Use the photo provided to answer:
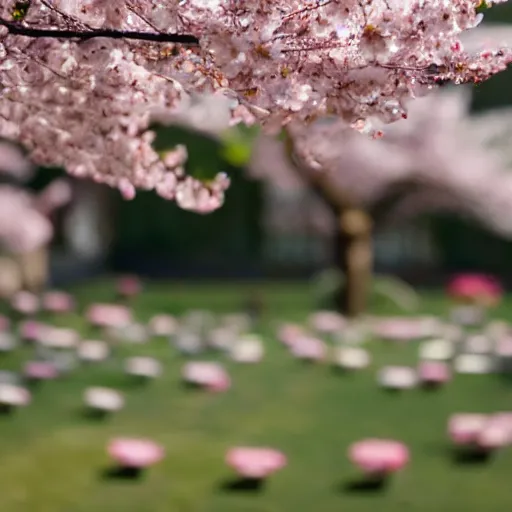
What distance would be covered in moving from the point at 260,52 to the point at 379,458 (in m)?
2.10

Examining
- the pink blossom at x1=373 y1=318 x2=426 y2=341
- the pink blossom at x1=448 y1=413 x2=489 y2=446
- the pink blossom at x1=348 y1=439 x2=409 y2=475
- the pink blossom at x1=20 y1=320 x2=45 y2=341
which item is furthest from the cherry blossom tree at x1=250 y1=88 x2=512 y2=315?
the pink blossom at x1=348 y1=439 x2=409 y2=475

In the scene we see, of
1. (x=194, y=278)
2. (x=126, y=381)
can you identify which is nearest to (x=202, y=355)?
(x=126, y=381)

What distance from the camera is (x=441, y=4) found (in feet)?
4.49

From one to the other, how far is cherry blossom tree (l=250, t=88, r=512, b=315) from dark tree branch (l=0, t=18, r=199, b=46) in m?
5.27

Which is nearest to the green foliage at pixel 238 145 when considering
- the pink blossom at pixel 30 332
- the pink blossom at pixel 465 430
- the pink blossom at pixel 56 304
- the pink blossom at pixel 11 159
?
the pink blossom at pixel 465 430

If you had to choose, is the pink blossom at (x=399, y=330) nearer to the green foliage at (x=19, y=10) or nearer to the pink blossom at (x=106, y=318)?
the pink blossom at (x=106, y=318)

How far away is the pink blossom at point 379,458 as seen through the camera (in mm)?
3178

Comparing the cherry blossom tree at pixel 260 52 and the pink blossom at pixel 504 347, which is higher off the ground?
the pink blossom at pixel 504 347

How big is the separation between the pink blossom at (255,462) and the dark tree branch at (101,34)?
1.95 m

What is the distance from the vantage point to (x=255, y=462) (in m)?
3.18

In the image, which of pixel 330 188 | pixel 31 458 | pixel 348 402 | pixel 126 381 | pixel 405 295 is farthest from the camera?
pixel 405 295

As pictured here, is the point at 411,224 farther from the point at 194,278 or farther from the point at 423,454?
the point at 423,454

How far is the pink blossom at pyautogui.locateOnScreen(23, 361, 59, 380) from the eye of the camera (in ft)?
15.3

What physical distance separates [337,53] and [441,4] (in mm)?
161
